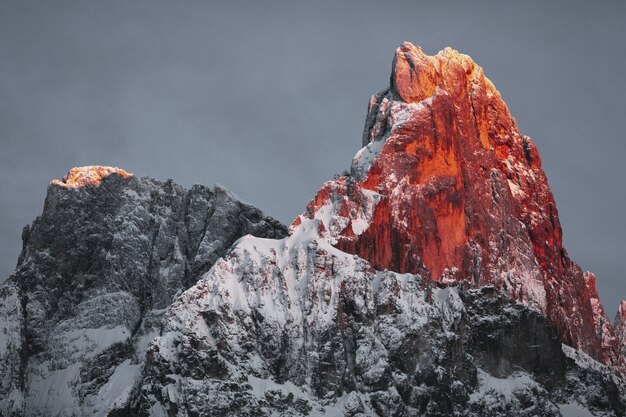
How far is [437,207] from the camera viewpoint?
200 meters

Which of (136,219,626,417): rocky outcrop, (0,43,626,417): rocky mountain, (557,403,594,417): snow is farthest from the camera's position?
(557,403,594,417): snow

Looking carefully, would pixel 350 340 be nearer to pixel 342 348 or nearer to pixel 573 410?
pixel 342 348

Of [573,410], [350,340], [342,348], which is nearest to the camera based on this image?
[342,348]

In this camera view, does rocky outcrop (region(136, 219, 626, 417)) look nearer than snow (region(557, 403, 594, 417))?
Yes

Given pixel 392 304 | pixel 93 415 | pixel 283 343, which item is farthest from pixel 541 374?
pixel 93 415

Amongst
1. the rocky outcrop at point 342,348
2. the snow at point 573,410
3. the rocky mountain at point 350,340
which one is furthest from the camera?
the snow at point 573,410

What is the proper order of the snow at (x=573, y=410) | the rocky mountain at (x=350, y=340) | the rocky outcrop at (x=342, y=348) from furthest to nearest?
the snow at (x=573, y=410) → the rocky mountain at (x=350, y=340) → the rocky outcrop at (x=342, y=348)

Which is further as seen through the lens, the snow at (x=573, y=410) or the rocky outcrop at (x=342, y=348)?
the snow at (x=573, y=410)

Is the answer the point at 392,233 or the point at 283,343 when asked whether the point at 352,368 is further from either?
the point at 392,233

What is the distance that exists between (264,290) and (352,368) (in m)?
15.9

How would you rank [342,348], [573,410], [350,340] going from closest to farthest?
[342,348] < [350,340] < [573,410]

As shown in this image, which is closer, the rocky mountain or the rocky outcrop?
the rocky outcrop

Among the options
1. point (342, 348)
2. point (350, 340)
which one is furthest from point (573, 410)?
point (342, 348)

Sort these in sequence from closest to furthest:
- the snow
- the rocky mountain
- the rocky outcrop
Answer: the rocky outcrop < the rocky mountain < the snow
